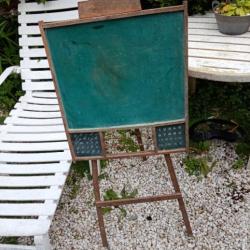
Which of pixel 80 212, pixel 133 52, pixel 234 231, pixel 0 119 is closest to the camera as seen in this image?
pixel 133 52

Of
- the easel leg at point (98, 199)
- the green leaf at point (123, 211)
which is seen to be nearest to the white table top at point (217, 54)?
the easel leg at point (98, 199)

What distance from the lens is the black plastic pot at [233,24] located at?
2438mm

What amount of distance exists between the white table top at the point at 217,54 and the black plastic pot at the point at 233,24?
0.11ft

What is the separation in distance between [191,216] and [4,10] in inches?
105

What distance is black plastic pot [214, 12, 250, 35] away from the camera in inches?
96.0

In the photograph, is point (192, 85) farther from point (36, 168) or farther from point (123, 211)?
point (36, 168)

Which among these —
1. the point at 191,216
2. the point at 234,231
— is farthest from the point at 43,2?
the point at 234,231

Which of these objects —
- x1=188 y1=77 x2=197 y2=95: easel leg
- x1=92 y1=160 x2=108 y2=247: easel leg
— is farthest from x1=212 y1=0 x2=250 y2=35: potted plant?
x1=92 y1=160 x2=108 y2=247: easel leg

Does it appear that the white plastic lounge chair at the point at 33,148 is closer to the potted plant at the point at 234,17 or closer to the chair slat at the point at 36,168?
the chair slat at the point at 36,168

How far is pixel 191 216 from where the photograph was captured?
2576 mm

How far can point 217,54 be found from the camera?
232 cm

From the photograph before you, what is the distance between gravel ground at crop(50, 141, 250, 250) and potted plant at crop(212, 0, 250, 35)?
1.00 m

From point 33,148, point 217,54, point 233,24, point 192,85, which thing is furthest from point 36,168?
point 192,85

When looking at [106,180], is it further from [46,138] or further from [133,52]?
[133,52]
